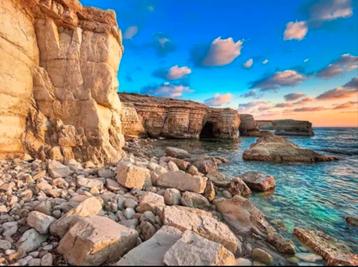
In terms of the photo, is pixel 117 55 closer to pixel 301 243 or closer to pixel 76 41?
pixel 76 41

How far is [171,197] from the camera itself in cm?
557

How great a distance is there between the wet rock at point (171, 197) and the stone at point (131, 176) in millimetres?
859

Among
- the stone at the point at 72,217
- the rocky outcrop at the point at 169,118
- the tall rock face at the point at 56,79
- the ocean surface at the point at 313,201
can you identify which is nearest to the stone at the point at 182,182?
the ocean surface at the point at 313,201

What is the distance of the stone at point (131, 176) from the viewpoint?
595cm

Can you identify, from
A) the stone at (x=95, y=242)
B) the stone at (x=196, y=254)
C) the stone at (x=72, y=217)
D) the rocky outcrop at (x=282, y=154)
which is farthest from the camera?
the rocky outcrop at (x=282, y=154)

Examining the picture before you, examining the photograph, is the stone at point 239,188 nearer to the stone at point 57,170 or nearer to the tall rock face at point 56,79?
the tall rock face at point 56,79

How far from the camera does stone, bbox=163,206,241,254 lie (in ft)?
12.4

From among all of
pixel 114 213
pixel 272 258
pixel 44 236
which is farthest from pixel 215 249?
pixel 44 236

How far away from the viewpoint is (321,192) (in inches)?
354

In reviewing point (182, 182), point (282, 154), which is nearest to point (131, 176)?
point (182, 182)

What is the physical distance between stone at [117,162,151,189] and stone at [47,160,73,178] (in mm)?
1430

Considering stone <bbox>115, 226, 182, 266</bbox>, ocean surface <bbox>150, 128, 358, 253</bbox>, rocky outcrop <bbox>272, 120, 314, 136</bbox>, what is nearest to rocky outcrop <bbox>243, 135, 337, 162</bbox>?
ocean surface <bbox>150, 128, 358, 253</bbox>

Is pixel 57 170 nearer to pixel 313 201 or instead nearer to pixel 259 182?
pixel 259 182

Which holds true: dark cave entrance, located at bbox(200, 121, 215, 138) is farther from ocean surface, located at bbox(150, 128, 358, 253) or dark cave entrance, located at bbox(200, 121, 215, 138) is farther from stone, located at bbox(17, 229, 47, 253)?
stone, located at bbox(17, 229, 47, 253)
